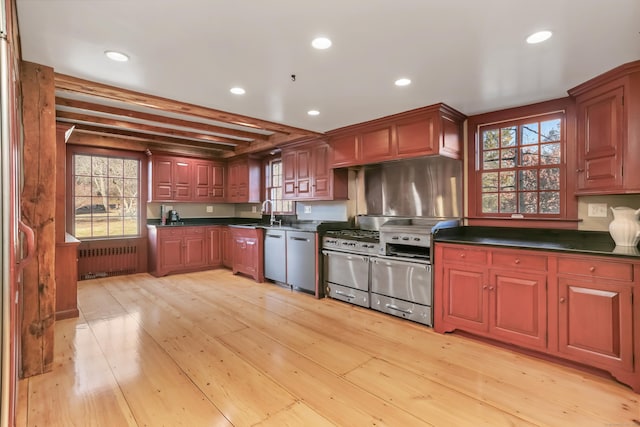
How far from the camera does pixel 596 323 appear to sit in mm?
2277

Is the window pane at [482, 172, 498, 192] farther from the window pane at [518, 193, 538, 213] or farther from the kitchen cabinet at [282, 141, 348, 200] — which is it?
the kitchen cabinet at [282, 141, 348, 200]

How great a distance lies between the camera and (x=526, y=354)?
263cm

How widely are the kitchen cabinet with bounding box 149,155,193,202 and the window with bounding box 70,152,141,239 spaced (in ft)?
1.44

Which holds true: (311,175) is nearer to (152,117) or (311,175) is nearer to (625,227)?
(152,117)

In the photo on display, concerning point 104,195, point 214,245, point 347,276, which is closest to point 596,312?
point 347,276

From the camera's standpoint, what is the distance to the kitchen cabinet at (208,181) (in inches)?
242

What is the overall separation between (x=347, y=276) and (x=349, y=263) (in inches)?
6.7

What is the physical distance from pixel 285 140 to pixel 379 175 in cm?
154

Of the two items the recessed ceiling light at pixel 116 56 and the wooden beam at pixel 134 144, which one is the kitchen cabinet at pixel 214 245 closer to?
the wooden beam at pixel 134 144

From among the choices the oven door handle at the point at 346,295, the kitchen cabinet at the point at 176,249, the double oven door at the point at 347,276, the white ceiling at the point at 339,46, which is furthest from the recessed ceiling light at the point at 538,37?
the kitchen cabinet at the point at 176,249

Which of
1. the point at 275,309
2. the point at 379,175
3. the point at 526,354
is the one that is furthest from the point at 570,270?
the point at 275,309

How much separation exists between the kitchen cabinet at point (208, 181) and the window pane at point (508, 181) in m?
5.05

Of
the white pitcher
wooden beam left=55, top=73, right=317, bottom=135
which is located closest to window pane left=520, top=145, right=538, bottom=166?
the white pitcher

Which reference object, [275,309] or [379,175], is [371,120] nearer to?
[379,175]
